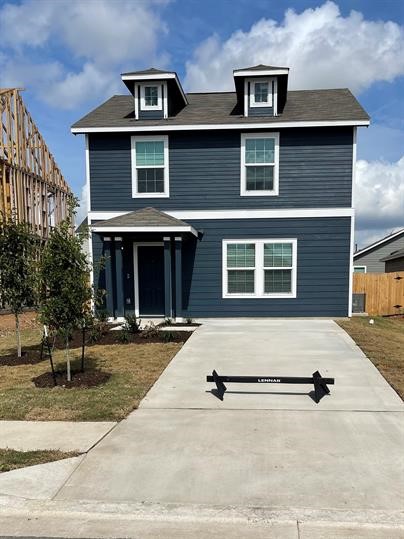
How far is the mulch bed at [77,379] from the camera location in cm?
659

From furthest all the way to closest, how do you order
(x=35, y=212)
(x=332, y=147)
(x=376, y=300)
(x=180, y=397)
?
1. (x=35, y=212)
2. (x=376, y=300)
3. (x=332, y=147)
4. (x=180, y=397)

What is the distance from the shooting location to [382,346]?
9.26m

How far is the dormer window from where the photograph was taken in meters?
13.0

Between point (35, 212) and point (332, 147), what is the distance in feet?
54.9

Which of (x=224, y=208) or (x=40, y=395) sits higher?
(x=224, y=208)

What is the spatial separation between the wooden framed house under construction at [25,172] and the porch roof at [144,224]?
6938mm

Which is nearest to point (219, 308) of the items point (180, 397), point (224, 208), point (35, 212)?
point (224, 208)

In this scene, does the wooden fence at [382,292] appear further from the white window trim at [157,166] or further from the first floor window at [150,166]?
the first floor window at [150,166]

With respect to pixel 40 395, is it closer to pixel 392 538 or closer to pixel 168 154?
pixel 392 538

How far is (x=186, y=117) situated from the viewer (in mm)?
13250

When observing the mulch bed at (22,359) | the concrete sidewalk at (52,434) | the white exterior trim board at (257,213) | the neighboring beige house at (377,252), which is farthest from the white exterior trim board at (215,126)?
the neighboring beige house at (377,252)

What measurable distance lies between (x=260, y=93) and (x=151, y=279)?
6.76 meters

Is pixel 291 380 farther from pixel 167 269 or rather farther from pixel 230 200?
pixel 230 200

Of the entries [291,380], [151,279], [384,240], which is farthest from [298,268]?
[384,240]
